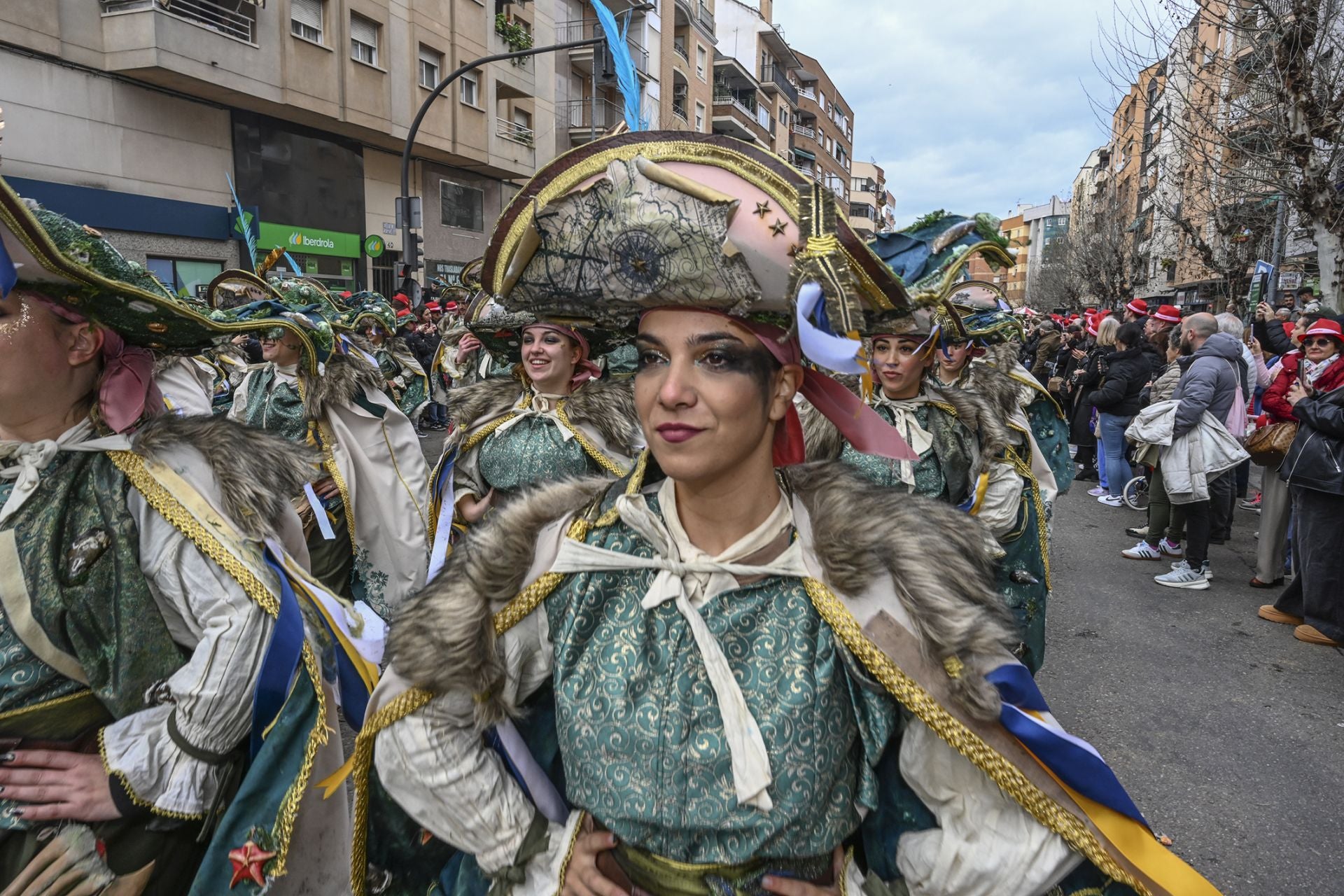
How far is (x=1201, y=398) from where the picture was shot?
7.41 meters

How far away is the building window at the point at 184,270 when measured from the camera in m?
15.5

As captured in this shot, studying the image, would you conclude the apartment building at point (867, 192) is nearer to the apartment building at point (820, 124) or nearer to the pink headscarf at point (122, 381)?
the apartment building at point (820, 124)

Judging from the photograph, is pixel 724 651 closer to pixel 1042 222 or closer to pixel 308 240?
pixel 308 240

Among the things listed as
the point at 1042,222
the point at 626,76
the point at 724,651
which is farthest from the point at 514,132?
the point at 1042,222

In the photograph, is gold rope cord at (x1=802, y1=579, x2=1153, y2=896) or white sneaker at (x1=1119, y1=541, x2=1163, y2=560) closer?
gold rope cord at (x1=802, y1=579, x2=1153, y2=896)

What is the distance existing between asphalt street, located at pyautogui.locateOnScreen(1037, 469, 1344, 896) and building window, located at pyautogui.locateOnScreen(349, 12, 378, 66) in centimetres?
1800

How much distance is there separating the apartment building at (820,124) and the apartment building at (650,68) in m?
19.4

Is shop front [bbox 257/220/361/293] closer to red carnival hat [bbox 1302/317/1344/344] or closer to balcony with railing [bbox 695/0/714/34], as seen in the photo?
red carnival hat [bbox 1302/317/1344/344]

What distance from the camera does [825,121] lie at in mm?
73125

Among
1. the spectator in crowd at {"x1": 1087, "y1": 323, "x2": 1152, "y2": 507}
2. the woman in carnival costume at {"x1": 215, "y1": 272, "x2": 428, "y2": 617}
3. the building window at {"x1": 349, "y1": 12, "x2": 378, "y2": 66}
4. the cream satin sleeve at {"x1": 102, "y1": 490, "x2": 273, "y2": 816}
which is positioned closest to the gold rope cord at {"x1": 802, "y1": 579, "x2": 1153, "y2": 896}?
the cream satin sleeve at {"x1": 102, "y1": 490, "x2": 273, "y2": 816}

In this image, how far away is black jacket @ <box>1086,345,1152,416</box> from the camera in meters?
9.41

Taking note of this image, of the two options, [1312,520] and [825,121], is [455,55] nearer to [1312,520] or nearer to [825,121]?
[1312,520]

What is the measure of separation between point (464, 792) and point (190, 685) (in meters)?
0.81

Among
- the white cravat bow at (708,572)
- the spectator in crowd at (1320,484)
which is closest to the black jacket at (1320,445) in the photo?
the spectator in crowd at (1320,484)
